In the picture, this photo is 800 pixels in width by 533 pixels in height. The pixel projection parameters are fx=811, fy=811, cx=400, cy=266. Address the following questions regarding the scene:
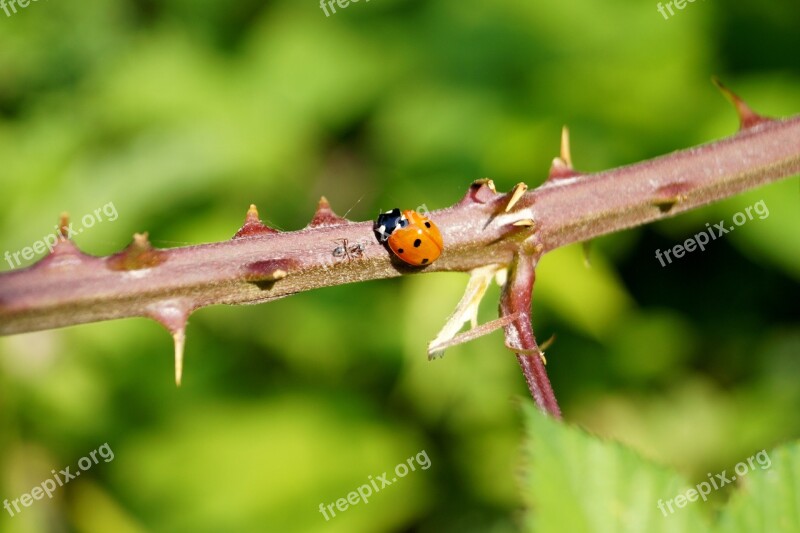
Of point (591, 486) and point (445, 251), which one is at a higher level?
point (445, 251)

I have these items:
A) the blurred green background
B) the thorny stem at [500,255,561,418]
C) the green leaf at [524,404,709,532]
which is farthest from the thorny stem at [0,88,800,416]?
the blurred green background

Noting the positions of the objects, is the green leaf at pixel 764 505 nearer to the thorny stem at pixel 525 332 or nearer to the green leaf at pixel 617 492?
the green leaf at pixel 617 492

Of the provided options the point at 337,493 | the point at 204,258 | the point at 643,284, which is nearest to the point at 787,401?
the point at 643,284

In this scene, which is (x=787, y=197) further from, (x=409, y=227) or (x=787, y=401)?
(x=409, y=227)

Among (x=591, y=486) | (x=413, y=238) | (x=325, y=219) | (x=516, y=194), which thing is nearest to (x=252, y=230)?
(x=325, y=219)

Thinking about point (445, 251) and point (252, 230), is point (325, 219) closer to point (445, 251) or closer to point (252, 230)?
point (252, 230)
